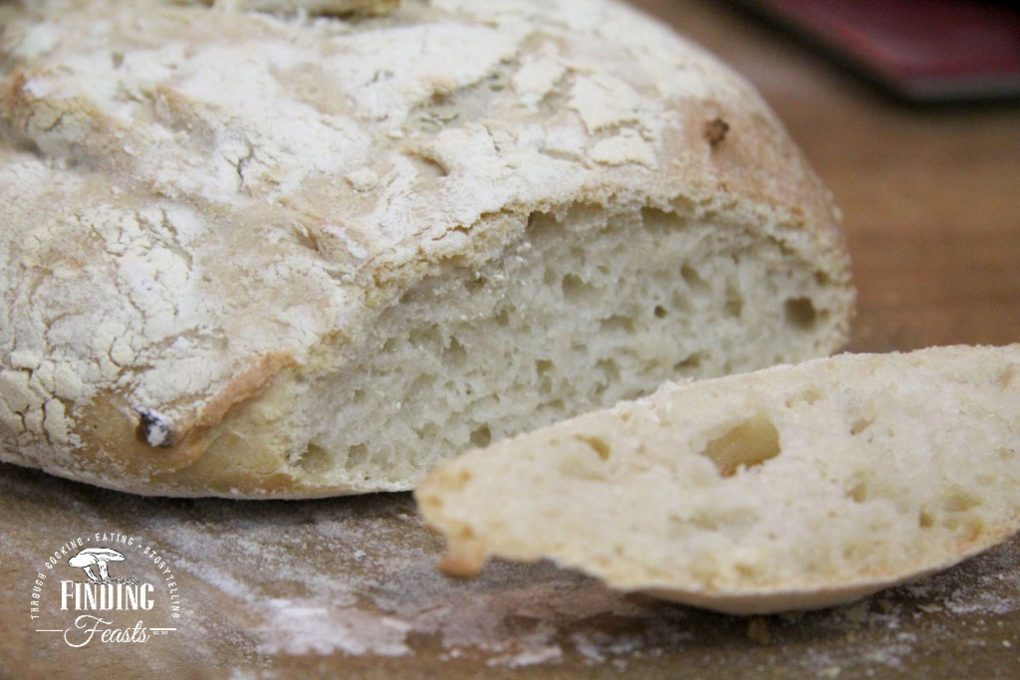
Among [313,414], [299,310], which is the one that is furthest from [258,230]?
[313,414]

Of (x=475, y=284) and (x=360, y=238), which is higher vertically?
(x=360, y=238)

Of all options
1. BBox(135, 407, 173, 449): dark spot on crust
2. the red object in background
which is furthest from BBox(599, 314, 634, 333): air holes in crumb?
the red object in background

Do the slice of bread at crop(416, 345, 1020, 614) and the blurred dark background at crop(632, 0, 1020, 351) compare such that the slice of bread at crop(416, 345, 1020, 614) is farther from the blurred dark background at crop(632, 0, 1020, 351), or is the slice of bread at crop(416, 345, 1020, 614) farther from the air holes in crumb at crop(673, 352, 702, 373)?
the blurred dark background at crop(632, 0, 1020, 351)

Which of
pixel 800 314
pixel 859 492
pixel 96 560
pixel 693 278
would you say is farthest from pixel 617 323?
pixel 96 560

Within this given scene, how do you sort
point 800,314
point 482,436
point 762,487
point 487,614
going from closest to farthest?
point 762,487
point 487,614
point 482,436
point 800,314

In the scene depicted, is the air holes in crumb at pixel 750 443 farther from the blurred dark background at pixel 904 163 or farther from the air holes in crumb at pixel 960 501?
the blurred dark background at pixel 904 163

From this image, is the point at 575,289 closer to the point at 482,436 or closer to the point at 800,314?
the point at 482,436

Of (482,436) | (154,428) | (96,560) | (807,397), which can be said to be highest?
(807,397)
